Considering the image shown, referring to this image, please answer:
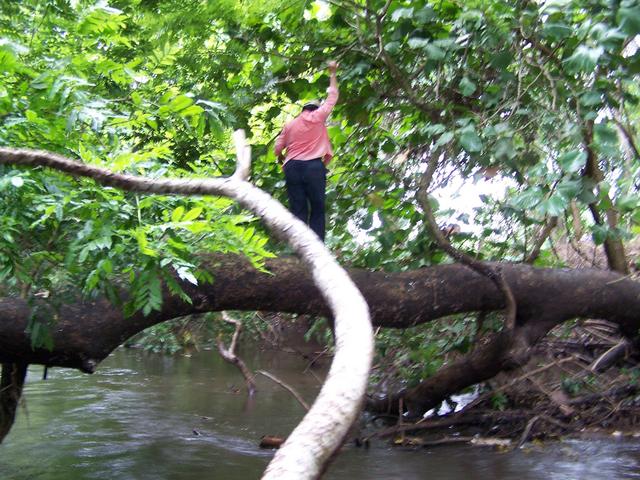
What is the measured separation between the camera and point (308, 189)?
5.38 m

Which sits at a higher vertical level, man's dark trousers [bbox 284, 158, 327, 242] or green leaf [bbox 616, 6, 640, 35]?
green leaf [bbox 616, 6, 640, 35]

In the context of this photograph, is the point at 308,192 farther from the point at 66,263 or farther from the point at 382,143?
the point at 66,263

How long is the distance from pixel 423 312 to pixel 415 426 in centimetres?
166

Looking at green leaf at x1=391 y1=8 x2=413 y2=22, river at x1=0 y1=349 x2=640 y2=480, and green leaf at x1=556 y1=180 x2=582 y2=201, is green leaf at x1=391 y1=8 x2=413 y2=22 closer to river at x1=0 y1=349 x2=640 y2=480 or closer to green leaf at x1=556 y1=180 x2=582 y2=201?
green leaf at x1=556 y1=180 x2=582 y2=201

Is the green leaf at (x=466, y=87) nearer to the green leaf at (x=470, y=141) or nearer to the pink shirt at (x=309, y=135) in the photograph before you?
the green leaf at (x=470, y=141)

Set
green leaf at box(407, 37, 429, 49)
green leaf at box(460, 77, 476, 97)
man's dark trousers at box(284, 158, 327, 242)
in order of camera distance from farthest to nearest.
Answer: man's dark trousers at box(284, 158, 327, 242), green leaf at box(460, 77, 476, 97), green leaf at box(407, 37, 429, 49)

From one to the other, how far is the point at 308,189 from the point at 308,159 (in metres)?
0.22

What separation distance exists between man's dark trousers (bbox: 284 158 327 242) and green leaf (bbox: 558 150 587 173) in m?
1.77

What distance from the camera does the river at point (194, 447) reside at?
19.3 ft

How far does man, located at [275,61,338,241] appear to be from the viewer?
530 centimetres

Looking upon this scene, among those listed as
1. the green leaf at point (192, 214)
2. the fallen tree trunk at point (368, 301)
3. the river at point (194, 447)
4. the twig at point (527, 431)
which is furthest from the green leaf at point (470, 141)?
the twig at point (527, 431)

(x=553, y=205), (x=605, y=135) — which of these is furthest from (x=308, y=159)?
(x=605, y=135)

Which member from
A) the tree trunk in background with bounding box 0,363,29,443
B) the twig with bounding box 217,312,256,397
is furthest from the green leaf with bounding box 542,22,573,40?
the twig with bounding box 217,312,256,397

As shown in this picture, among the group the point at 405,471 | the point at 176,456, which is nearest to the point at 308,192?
the point at 405,471
